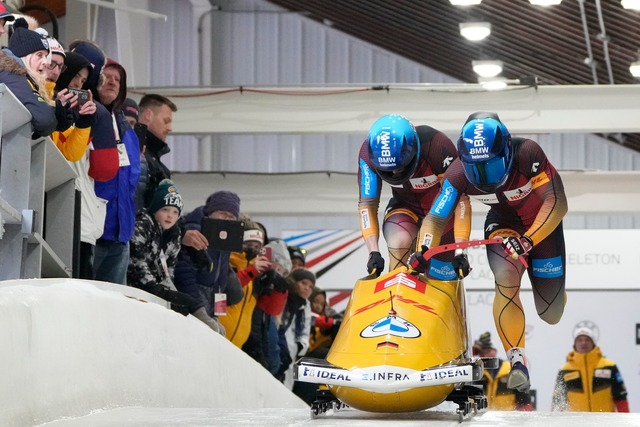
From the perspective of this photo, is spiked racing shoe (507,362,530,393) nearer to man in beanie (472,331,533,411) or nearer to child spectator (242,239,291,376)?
child spectator (242,239,291,376)

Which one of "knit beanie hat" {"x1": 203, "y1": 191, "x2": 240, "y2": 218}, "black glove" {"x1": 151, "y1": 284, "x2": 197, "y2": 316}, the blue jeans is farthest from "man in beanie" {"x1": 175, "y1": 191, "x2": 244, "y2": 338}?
the blue jeans

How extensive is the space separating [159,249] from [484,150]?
2.06 meters

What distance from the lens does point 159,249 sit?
259 inches

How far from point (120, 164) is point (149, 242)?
574 mm

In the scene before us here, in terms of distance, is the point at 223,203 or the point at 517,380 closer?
the point at 517,380

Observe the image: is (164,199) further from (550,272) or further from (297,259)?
(297,259)

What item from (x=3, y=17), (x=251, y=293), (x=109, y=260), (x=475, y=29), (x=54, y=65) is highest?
(x=475, y=29)

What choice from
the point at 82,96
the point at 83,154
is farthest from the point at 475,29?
the point at 82,96

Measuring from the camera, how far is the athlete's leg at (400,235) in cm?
621

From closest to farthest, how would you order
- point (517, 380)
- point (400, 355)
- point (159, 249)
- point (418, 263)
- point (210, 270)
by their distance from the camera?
point (400, 355) < point (418, 263) < point (517, 380) < point (159, 249) < point (210, 270)

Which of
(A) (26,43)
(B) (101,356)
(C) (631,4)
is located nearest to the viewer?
(B) (101,356)

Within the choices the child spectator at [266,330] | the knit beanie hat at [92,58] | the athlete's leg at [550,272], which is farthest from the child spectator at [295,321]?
the knit beanie hat at [92,58]

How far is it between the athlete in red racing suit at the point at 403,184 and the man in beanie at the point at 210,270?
1.46 meters

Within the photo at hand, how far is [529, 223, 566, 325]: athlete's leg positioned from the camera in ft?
20.6
